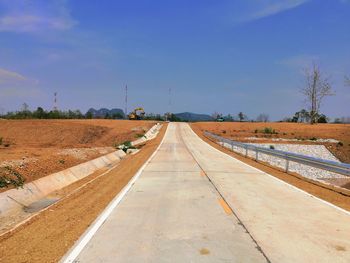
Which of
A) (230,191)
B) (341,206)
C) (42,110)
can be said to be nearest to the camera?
(341,206)

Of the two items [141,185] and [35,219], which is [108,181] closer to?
[141,185]

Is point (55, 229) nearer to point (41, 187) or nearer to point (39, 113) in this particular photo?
point (41, 187)

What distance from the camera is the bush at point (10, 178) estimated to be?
13000 mm

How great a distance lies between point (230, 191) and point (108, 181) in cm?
526

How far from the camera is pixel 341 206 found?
11906mm

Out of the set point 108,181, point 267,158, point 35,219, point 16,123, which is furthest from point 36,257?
point 16,123

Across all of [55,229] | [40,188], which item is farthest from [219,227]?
[40,188]

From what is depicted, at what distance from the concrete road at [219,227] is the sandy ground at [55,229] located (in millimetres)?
483

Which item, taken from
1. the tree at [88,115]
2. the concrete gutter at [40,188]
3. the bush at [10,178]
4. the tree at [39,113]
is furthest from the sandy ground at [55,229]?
the tree at [88,115]

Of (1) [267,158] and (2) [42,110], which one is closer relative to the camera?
(1) [267,158]

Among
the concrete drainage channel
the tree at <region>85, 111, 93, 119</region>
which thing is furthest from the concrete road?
the tree at <region>85, 111, 93, 119</region>

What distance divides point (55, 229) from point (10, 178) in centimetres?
560

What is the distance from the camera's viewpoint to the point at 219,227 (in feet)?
28.5

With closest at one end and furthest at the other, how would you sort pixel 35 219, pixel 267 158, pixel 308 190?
pixel 35 219
pixel 308 190
pixel 267 158
